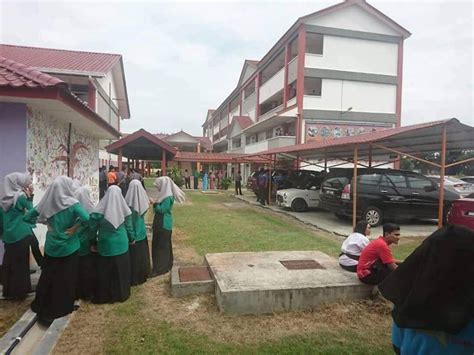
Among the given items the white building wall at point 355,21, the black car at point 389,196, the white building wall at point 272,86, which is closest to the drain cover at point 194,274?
the black car at point 389,196

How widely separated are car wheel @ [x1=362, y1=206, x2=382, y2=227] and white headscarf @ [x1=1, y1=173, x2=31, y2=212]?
852cm

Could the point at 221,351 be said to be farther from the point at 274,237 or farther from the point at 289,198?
the point at 289,198

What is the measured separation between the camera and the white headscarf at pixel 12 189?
15.0 feet

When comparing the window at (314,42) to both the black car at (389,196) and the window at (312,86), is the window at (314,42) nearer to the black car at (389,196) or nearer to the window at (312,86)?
the window at (312,86)

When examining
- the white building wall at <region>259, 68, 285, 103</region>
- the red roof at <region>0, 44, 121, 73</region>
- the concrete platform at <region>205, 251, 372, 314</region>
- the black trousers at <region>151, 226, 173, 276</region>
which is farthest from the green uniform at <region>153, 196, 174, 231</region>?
the white building wall at <region>259, 68, 285, 103</region>

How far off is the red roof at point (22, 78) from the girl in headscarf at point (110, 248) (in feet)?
5.56

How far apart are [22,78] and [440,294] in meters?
5.38

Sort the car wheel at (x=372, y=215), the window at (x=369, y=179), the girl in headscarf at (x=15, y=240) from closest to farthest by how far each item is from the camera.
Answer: the girl in headscarf at (x=15, y=240) → the car wheel at (x=372, y=215) → the window at (x=369, y=179)

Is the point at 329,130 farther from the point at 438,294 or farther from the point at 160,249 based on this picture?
the point at 438,294

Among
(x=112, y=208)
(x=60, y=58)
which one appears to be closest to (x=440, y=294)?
(x=112, y=208)

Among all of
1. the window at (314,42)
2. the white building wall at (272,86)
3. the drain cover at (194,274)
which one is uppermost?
the window at (314,42)

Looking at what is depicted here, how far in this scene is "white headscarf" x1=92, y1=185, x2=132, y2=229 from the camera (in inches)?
175

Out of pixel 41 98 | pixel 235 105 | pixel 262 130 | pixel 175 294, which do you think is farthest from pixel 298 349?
pixel 235 105

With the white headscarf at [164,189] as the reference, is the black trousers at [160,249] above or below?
below
